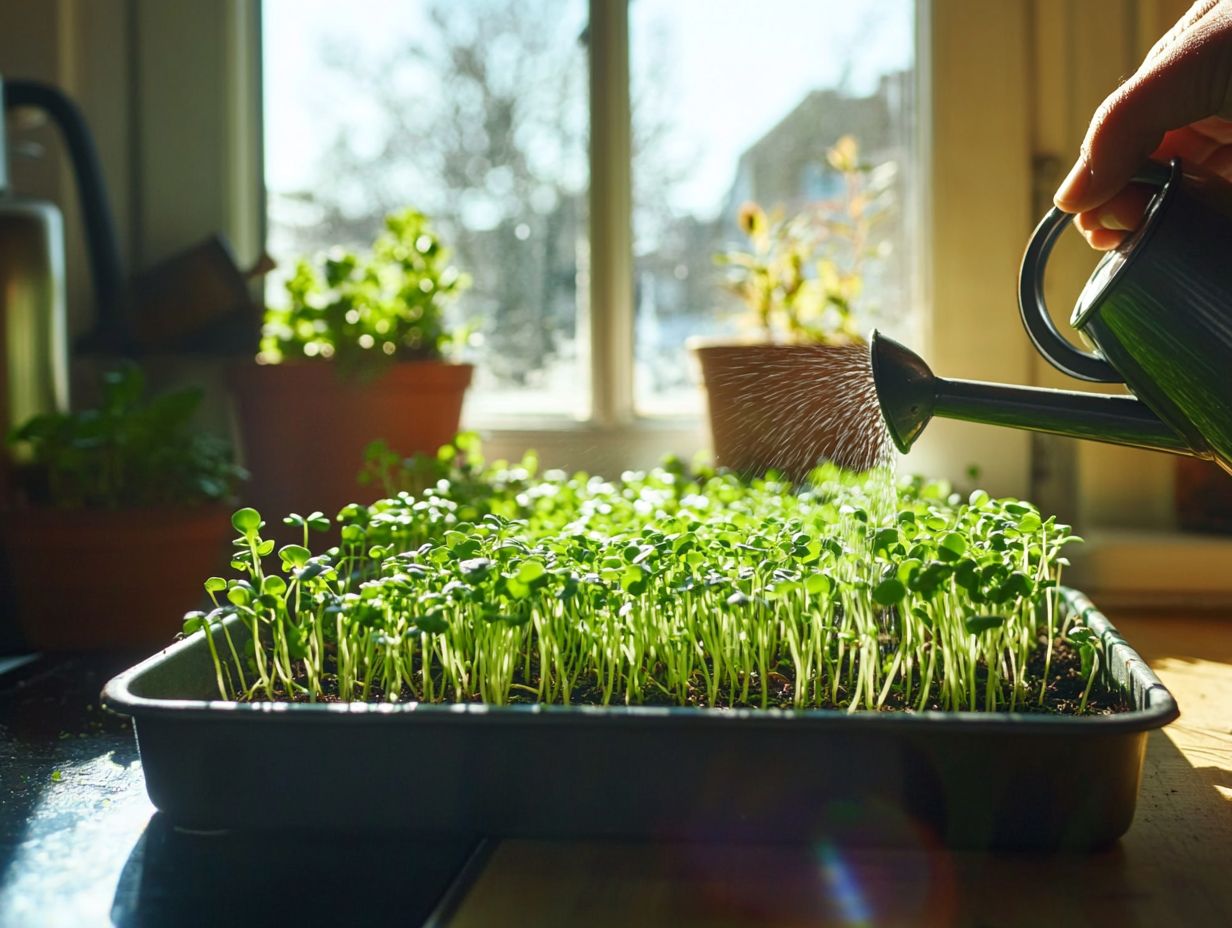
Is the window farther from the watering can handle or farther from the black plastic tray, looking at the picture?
the black plastic tray

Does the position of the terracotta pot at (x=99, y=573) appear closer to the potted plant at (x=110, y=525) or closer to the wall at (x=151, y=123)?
the potted plant at (x=110, y=525)

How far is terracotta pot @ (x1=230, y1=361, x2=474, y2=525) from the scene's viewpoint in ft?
4.87

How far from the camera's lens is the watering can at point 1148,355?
2.17 ft

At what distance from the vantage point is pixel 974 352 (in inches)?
65.1

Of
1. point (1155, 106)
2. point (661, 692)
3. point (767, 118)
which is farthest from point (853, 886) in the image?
point (767, 118)

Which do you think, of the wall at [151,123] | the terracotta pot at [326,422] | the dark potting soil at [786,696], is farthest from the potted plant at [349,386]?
the dark potting soil at [786,696]

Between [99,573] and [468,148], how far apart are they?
89 cm

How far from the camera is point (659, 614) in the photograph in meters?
0.80

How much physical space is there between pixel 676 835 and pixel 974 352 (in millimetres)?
1181

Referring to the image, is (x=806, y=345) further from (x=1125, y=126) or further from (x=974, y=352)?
(x=1125, y=126)

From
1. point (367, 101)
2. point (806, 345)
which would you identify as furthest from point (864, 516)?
point (367, 101)

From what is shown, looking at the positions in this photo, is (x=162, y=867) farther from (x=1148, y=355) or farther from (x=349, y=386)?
(x=349, y=386)

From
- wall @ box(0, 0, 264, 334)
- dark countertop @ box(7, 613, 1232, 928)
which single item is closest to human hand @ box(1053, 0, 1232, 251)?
dark countertop @ box(7, 613, 1232, 928)

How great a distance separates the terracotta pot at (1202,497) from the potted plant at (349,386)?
3.22 feet
